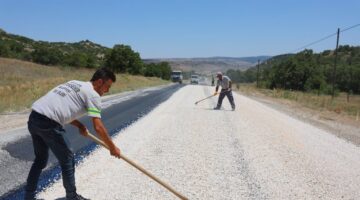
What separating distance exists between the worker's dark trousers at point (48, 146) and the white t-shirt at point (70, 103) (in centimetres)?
9

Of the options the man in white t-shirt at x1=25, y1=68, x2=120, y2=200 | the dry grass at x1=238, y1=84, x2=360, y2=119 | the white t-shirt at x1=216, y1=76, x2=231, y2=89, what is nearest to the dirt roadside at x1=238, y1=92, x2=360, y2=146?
the dry grass at x1=238, y1=84, x2=360, y2=119

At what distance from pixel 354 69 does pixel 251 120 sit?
64.1m

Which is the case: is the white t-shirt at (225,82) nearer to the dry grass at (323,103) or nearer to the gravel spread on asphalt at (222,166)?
the gravel spread on asphalt at (222,166)

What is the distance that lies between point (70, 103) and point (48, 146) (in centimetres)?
61

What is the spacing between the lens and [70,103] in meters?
4.71

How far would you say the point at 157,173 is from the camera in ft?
22.4

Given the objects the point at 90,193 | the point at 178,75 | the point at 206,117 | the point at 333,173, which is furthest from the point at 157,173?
the point at 178,75

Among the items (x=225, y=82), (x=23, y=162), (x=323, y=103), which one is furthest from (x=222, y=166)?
(x=323, y=103)

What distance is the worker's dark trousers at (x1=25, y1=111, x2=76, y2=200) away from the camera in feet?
15.5

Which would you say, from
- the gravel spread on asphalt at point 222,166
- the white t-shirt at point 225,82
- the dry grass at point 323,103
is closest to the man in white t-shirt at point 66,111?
the gravel spread on asphalt at point 222,166

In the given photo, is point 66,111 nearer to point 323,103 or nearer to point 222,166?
point 222,166

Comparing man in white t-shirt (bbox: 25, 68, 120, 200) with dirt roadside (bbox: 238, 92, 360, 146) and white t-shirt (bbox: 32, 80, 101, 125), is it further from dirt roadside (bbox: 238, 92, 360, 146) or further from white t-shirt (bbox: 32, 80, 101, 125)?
dirt roadside (bbox: 238, 92, 360, 146)

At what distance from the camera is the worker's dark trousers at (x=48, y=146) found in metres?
4.73

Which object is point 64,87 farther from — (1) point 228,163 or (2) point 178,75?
(2) point 178,75
